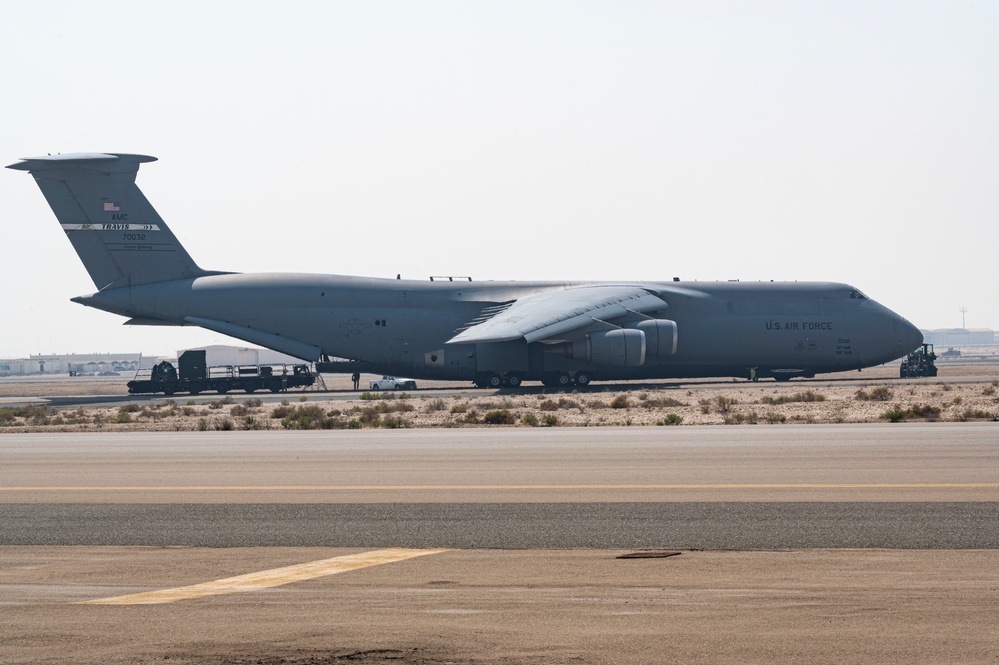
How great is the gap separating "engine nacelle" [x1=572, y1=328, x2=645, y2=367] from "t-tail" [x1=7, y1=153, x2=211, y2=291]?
716 inches

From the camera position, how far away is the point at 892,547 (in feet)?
36.9

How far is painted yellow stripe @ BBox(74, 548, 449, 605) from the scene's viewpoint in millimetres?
9297

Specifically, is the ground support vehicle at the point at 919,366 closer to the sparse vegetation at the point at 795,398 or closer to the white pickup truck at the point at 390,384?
the sparse vegetation at the point at 795,398

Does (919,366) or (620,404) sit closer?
(620,404)

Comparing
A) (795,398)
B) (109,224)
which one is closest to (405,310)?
(109,224)

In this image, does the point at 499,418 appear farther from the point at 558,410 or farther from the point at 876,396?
the point at 876,396

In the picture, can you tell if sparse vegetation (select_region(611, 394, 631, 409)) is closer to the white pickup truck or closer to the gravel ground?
the gravel ground

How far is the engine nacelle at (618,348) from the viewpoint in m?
46.2

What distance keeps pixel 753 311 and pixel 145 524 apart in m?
39.7

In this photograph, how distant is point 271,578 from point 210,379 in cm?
4607

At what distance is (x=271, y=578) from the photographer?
10.1m

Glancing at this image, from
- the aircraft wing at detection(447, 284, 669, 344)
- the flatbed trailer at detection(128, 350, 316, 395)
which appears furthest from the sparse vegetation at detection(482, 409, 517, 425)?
the flatbed trailer at detection(128, 350, 316, 395)

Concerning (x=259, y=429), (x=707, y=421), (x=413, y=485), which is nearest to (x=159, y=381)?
(x=259, y=429)

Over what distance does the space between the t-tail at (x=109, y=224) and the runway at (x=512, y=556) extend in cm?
2955
